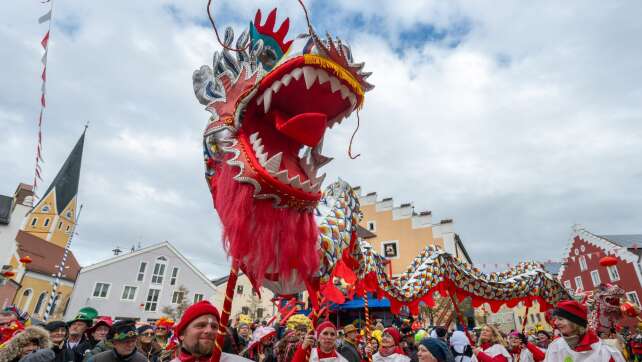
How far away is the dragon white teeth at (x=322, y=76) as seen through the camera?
164 centimetres

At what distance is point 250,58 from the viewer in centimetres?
221

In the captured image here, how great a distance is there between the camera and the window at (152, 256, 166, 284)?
25359mm

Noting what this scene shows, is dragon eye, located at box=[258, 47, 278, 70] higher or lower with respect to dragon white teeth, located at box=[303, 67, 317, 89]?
higher

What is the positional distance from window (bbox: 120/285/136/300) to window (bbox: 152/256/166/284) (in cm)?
153

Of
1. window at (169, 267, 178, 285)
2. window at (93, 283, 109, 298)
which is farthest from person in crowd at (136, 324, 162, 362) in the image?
window at (169, 267, 178, 285)

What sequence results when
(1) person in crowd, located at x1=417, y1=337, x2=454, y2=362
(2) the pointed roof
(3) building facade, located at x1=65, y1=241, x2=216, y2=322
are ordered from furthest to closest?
(2) the pointed roof
(3) building facade, located at x1=65, y1=241, x2=216, y2=322
(1) person in crowd, located at x1=417, y1=337, x2=454, y2=362

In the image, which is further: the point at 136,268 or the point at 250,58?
the point at 136,268

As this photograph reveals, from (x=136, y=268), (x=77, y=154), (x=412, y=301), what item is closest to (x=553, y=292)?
(x=412, y=301)

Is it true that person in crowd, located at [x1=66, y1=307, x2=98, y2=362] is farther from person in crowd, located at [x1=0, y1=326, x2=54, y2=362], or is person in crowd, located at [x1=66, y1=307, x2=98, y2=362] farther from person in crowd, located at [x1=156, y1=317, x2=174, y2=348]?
person in crowd, located at [x1=156, y1=317, x2=174, y2=348]

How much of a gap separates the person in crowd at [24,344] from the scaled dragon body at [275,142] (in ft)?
6.76

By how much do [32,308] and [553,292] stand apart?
3330 cm

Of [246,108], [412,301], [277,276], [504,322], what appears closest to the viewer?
[246,108]

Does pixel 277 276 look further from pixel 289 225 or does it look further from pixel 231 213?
pixel 231 213

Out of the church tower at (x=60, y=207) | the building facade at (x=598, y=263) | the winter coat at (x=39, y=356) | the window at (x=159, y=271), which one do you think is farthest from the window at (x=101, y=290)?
the building facade at (x=598, y=263)
